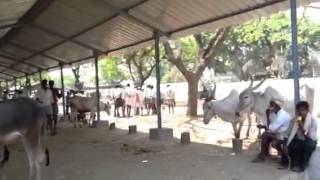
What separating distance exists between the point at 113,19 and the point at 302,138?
6.87 m

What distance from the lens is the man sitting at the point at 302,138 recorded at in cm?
770

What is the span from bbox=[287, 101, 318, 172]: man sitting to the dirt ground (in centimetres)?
30

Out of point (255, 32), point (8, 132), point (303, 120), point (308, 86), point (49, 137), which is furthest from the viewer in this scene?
point (255, 32)

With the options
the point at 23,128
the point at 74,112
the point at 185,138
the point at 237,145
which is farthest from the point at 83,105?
the point at 23,128

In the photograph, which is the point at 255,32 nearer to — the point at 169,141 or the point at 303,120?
the point at 169,141

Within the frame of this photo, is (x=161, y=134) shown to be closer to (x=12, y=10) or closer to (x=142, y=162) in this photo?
(x=142, y=162)

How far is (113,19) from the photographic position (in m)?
13.2

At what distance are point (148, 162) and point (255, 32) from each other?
84.3 ft

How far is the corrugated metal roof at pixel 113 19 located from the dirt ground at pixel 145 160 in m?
2.84

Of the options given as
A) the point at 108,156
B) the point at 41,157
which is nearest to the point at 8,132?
the point at 41,157

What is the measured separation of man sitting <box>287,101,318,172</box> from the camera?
770 cm

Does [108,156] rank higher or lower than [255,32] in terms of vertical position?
lower

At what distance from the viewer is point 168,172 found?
8367 millimetres

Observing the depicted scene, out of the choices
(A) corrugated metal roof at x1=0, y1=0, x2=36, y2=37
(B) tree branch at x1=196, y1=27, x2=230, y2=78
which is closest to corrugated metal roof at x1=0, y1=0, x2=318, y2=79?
(A) corrugated metal roof at x1=0, y1=0, x2=36, y2=37
